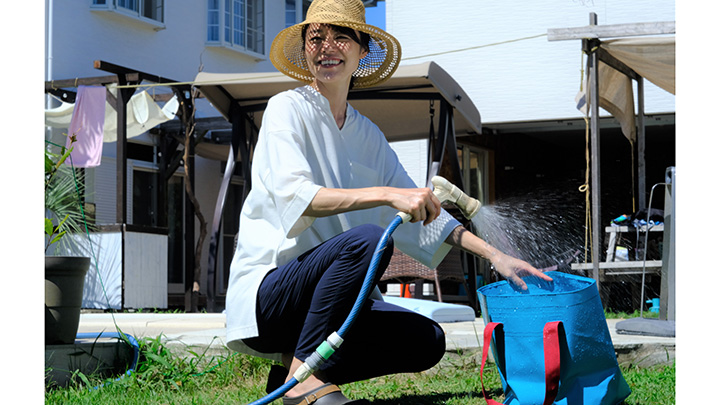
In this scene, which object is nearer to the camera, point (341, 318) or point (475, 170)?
point (341, 318)

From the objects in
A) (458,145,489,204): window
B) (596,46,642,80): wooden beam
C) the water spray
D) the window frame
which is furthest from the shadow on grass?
the window frame

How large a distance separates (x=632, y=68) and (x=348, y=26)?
5.24 metres

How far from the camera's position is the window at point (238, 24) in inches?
504

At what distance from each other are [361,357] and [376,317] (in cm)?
15

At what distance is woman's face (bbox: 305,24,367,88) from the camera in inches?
108

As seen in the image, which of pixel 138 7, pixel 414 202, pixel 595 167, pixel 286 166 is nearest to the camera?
pixel 414 202

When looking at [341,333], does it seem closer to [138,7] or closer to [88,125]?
[88,125]

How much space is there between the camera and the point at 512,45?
10.3 metres

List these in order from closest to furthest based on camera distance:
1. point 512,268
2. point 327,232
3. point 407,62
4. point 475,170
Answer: point 512,268 → point 327,232 → point 407,62 → point 475,170

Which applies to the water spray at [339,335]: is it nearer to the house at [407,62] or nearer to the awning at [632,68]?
the awning at [632,68]

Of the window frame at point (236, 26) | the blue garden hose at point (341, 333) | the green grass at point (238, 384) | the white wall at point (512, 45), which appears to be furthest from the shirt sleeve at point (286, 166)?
the window frame at point (236, 26)

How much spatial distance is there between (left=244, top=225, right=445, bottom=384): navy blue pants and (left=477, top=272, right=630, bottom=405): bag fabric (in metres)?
0.28

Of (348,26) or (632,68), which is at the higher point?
(632,68)

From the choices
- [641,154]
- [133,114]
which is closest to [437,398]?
[641,154]
